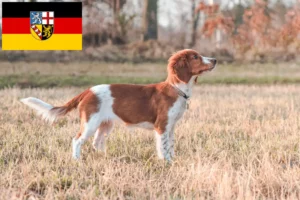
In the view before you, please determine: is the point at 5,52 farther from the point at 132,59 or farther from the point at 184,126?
the point at 184,126

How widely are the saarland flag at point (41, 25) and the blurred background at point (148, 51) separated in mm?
470

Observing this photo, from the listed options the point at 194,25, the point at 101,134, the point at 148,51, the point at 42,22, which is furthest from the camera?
the point at 194,25

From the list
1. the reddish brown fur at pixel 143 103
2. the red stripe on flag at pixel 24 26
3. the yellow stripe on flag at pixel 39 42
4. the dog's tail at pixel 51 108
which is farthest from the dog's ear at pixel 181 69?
the yellow stripe on flag at pixel 39 42

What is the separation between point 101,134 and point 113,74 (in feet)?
43.1

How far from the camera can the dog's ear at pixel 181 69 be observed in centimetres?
595

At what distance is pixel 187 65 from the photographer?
6.00 meters

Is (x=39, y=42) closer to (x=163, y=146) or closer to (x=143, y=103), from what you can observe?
(x=143, y=103)

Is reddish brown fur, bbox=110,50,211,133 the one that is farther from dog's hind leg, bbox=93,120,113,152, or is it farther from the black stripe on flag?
the black stripe on flag

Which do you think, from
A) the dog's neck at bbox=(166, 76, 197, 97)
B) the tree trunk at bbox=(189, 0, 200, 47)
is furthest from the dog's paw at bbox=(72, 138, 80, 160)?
the tree trunk at bbox=(189, 0, 200, 47)

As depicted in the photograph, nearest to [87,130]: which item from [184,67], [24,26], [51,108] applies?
[51,108]

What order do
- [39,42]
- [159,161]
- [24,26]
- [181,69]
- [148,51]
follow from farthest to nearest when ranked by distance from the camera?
[148,51]
[39,42]
[24,26]
[181,69]
[159,161]

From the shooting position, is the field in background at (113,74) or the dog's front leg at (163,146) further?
the field in background at (113,74)

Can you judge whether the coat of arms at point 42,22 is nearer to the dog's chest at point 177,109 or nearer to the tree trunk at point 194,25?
the dog's chest at point 177,109

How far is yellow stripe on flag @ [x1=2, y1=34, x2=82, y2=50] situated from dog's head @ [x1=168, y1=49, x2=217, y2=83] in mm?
13082
